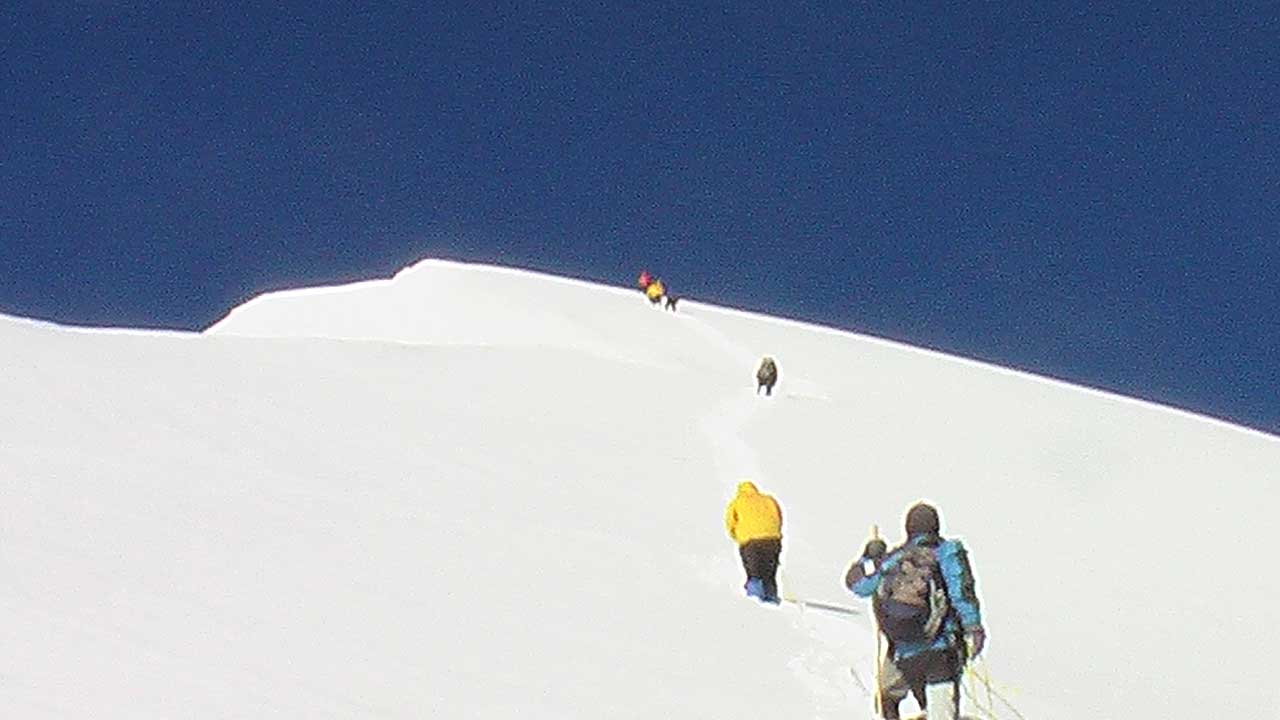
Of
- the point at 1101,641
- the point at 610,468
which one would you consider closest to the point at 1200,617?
the point at 1101,641

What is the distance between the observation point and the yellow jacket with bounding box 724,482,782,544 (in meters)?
10.7

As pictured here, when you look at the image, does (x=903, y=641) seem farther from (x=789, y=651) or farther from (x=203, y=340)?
(x=203, y=340)

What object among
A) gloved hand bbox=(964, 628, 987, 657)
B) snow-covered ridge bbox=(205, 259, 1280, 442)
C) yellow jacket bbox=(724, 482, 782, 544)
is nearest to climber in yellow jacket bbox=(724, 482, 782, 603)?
yellow jacket bbox=(724, 482, 782, 544)

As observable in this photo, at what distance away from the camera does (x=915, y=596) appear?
6422 mm

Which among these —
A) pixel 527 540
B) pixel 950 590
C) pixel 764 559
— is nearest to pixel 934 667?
pixel 950 590

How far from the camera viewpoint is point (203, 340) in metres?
18.0

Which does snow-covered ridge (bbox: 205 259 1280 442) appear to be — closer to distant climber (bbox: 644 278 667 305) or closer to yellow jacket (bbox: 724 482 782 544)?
distant climber (bbox: 644 278 667 305)

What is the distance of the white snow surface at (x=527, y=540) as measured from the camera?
6.78m

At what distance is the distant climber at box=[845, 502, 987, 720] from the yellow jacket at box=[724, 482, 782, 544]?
13.5 ft

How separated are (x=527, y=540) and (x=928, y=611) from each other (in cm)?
510

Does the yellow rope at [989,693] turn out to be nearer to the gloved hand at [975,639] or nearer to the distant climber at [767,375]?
the gloved hand at [975,639]

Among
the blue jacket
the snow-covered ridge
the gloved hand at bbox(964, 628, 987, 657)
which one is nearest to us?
the gloved hand at bbox(964, 628, 987, 657)

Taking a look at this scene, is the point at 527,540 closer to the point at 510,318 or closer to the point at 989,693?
the point at 989,693

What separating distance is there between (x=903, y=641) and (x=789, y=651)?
2710 millimetres
